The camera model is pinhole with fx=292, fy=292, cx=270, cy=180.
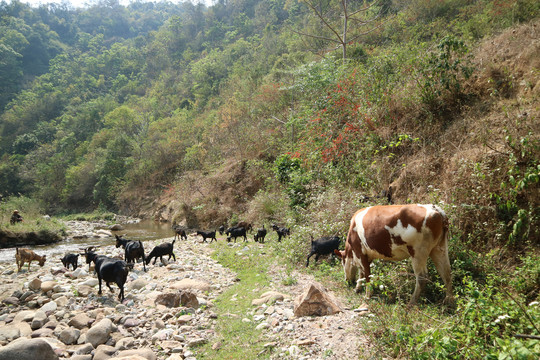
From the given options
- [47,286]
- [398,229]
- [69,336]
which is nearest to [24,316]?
[47,286]

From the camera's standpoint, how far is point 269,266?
28.8ft

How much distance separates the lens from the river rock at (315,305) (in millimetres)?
5086

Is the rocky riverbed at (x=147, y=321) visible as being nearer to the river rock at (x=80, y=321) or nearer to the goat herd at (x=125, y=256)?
the river rock at (x=80, y=321)

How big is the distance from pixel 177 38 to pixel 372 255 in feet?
276

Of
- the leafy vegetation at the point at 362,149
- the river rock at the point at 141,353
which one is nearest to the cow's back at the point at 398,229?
the leafy vegetation at the point at 362,149

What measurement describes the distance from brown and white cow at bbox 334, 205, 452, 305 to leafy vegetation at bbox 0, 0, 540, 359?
1.56 ft

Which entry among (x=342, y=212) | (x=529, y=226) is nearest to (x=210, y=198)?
(x=342, y=212)

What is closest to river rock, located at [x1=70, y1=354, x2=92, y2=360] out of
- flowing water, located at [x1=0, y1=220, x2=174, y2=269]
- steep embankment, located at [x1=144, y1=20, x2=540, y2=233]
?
steep embankment, located at [x1=144, y1=20, x2=540, y2=233]

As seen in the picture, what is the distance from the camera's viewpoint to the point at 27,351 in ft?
14.0

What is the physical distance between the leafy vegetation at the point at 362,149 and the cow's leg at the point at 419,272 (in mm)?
430

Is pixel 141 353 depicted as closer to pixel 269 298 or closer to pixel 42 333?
pixel 42 333

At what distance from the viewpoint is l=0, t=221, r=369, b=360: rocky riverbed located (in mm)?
4377

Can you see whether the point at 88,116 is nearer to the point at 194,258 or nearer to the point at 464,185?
the point at 194,258

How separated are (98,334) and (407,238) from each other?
18.9 ft
